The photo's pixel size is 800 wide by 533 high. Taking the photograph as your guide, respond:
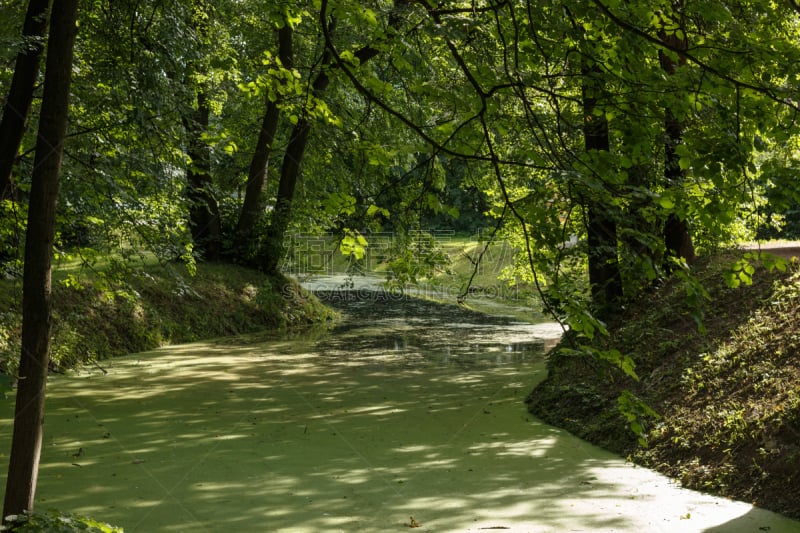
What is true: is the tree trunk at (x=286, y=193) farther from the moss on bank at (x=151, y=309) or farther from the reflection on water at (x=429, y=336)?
the reflection on water at (x=429, y=336)

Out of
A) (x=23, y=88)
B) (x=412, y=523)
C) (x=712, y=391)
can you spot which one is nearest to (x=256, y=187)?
(x=23, y=88)

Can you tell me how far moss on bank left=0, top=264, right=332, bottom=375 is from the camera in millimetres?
8312

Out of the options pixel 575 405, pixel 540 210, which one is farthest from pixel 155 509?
pixel 575 405

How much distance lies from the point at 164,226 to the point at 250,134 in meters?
6.97

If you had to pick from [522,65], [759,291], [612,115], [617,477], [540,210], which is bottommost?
[617,477]

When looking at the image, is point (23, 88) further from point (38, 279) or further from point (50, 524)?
point (50, 524)

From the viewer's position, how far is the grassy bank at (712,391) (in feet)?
15.5

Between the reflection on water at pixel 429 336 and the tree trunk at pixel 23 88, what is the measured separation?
562 cm

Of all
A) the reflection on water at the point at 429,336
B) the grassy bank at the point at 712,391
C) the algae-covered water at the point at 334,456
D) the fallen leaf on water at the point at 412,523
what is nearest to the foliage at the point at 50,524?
the algae-covered water at the point at 334,456

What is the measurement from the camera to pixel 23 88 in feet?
16.1

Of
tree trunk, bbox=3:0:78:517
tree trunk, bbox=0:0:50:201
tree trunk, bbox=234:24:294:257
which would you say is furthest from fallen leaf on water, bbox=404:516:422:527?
tree trunk, bbox=234:24:294:257

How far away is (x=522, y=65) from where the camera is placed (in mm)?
4586

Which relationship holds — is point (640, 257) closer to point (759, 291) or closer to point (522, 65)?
point (522, 65)

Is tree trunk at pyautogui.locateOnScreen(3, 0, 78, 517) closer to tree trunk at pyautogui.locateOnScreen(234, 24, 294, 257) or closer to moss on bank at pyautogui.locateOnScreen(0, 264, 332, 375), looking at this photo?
moss on bank at pyautogui.locateOnScreen(0, 264, 332, 375)
